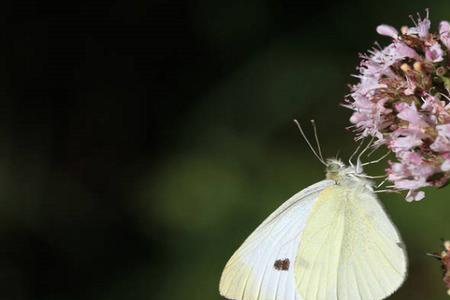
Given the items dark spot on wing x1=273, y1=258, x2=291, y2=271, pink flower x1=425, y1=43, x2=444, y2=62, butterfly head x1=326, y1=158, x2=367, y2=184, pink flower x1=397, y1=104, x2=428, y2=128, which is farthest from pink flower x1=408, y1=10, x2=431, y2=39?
dark spot on wing x1=273, y1=258, x2=291, y2=271

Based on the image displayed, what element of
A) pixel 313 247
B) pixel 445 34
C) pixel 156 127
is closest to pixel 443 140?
pixel 445 34

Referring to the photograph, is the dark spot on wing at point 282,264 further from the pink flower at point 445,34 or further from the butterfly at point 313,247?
the pink flower at point 445,34

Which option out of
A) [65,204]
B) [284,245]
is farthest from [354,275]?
[65,204]

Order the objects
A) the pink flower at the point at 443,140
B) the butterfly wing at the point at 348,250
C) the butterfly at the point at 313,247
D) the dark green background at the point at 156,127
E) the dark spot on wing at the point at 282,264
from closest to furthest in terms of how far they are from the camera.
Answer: the pink flower at the point at 443,140
the butterfly wing at the point at 348,250
the butterfly at the point at 313,247
the dark spot on wing at the point at 282,264
the dark green background at the point at 156,127

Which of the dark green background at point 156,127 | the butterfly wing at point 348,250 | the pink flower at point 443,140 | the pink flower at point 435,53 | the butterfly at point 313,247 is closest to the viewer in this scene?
the pink flower at point 443,140

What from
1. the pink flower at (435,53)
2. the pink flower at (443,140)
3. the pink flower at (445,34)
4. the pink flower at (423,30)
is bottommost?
the pink flower at (443,140)

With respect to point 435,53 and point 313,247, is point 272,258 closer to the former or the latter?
point 313,247

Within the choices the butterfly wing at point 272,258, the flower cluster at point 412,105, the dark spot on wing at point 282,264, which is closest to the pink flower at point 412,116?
Result: the flower cluster at point 412,105

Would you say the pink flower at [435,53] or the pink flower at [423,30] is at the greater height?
the pink flower at [423,30]

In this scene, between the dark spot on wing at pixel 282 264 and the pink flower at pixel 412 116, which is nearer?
the pink flower at pixel 412 116
